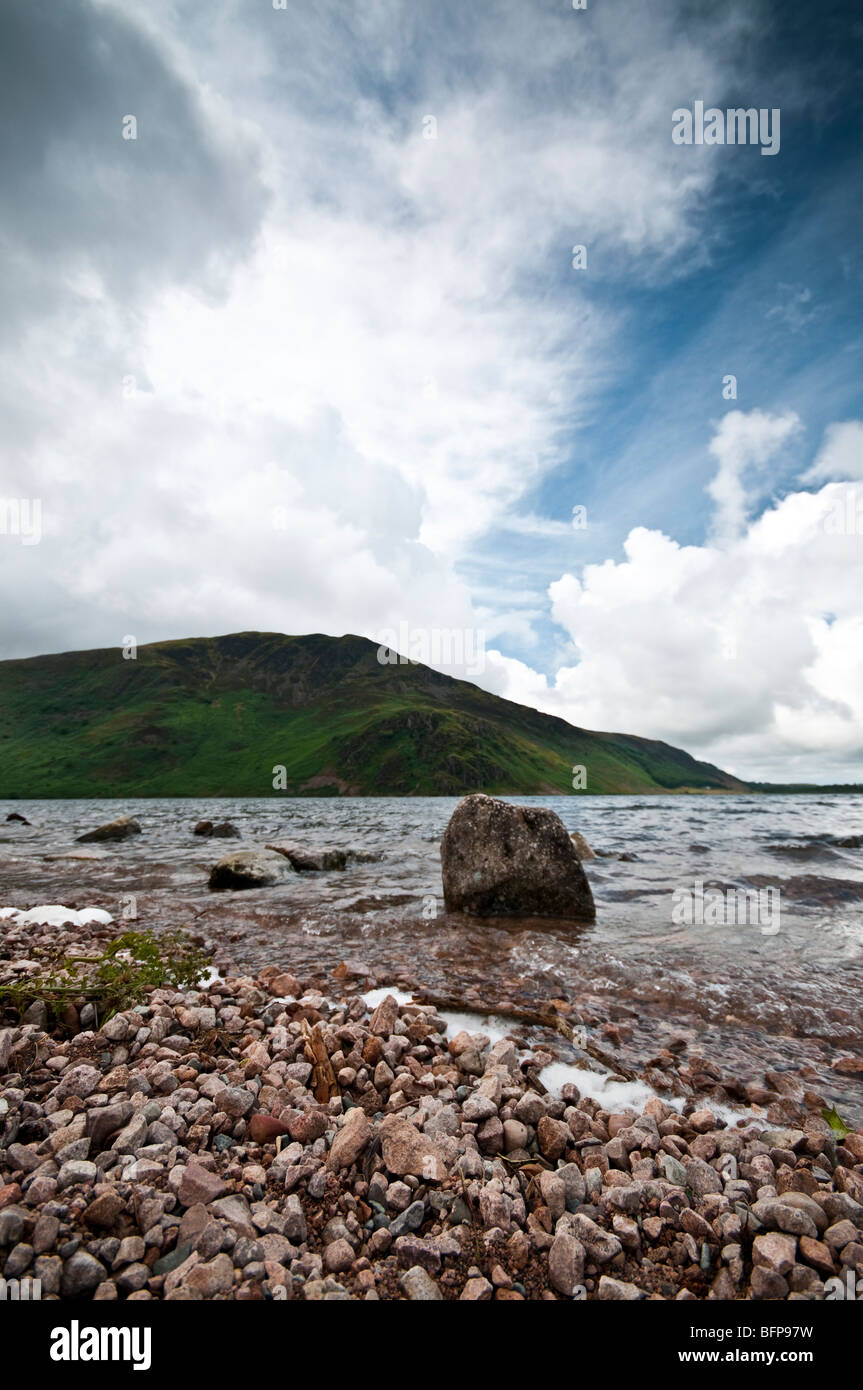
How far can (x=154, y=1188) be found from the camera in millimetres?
3561

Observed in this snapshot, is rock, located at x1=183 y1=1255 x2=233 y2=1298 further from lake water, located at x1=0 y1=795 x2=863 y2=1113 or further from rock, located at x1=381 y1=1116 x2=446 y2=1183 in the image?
lake water, located at x1=0 y1=795 x2=863 y2=1113

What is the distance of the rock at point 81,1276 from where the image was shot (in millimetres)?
2908

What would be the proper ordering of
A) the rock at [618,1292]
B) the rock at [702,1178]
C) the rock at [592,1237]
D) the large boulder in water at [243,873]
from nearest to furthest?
the rock at [618,1292], the rock at [592,1237], the rock at [702,1178], the large boulder in water at [243,873]

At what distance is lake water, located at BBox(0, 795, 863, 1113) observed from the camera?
22.8 ft

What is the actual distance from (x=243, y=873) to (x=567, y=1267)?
1472cm

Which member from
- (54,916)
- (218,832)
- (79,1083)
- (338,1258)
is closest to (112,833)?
(218,832)

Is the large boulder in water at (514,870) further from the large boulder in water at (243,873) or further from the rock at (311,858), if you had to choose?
the rock at (311,858)

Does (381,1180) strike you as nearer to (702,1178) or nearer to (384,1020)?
(702,1178)

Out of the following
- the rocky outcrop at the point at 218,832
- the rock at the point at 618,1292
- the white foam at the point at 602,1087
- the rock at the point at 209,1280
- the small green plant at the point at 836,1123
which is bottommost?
the rocky outcrop at the point at 218,832

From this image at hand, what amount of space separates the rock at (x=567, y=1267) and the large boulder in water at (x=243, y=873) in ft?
46.9

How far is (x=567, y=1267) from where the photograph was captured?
3074 mm

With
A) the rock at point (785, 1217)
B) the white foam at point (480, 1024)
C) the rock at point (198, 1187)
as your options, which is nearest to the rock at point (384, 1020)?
the white foam at point (480, 1024)

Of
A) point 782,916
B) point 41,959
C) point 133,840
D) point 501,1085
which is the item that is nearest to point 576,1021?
point 501,1085
